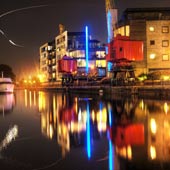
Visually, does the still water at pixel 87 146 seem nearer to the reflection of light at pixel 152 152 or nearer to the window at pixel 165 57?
the reflection of light at pixel 152 152

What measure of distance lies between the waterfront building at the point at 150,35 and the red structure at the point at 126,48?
8.47 meters

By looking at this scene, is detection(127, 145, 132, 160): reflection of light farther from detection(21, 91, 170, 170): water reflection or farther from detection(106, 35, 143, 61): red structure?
detection(106, 35, 143, 61): red structure

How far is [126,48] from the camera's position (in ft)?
214

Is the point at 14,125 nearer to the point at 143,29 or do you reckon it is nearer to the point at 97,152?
the point at 97,152

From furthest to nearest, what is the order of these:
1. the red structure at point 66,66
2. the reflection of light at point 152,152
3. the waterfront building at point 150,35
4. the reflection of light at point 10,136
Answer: the red structure at point 66,66
the waterfront building at point 150,35
the reflection of light at point 10,136
the reflection of light at point 152,152

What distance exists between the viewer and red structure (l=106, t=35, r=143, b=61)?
2562 inches

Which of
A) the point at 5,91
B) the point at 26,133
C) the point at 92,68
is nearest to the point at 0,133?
the point at 26,133

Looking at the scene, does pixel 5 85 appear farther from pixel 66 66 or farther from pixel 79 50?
pixel 79 50

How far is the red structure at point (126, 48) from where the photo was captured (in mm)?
65062

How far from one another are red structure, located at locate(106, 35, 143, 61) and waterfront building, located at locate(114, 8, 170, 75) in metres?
8.47

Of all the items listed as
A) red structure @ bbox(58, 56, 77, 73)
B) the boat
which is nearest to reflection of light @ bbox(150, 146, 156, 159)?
the boat

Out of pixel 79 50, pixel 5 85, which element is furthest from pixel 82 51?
pixel 5 85

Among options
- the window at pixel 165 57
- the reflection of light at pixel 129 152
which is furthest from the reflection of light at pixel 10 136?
the window at pixel 165 57

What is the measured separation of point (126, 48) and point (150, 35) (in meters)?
12.5
